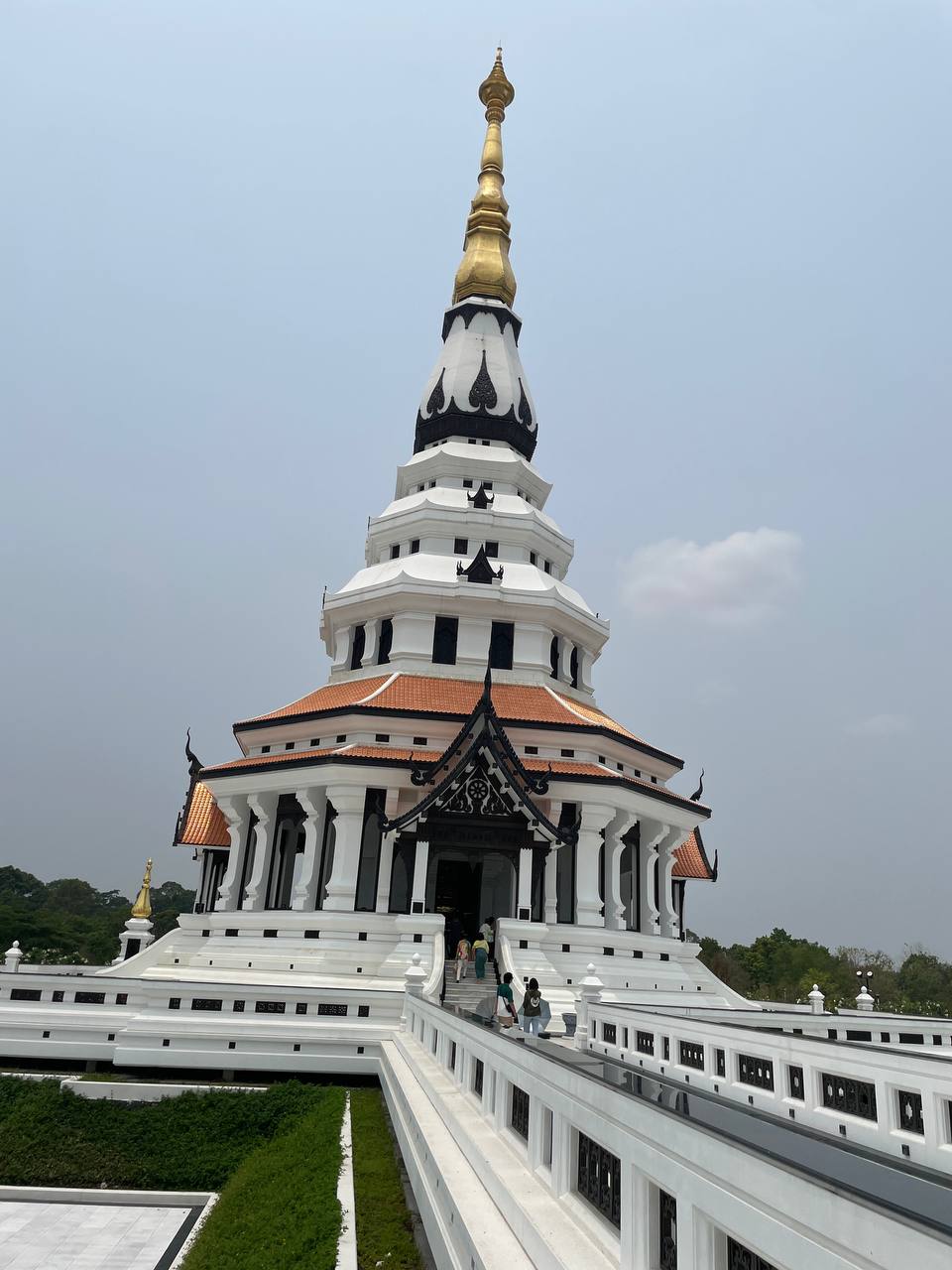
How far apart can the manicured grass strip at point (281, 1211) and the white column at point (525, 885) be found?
473 inches

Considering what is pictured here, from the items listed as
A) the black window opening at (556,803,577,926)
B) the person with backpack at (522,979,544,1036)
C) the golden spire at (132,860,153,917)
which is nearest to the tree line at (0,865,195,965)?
the golden spire at (132,860,153,917)

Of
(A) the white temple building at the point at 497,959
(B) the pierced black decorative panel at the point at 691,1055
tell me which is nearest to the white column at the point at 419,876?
(A) the white temple building at the point at 497,959

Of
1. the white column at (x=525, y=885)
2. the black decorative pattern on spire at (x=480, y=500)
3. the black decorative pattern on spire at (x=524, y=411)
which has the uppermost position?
the black decorative pattern on spire at (x=524, y=411)

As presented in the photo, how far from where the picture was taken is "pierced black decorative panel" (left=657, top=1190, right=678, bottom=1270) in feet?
12.3

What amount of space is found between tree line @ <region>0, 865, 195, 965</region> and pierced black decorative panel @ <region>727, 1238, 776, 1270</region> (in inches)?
1389

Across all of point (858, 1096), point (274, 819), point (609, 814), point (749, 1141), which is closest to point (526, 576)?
point (609, 814)

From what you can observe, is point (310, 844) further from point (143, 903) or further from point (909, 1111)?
point (909, 1111)

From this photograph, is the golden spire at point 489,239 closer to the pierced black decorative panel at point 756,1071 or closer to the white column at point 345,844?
the white column at point 345,844

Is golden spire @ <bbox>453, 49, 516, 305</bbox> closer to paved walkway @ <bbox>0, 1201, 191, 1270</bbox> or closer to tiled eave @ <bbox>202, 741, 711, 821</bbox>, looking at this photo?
tiled eave @ <bbox>202, 741, 711, 821</bbox>

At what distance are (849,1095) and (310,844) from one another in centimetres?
1969

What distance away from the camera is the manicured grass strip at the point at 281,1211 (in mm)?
7520

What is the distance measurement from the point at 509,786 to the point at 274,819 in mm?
8690

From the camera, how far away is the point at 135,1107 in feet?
47.4

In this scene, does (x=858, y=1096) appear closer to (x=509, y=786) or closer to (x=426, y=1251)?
(x=426, y=1251)
